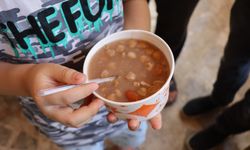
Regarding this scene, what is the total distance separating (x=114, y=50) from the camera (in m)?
0.60

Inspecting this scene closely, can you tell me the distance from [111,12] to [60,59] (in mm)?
151

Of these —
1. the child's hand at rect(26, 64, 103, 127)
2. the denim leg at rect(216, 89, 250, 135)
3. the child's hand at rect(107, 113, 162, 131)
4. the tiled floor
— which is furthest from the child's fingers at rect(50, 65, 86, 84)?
the tiled floor

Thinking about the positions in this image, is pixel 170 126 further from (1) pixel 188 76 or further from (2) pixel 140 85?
(2) pixel 140 85

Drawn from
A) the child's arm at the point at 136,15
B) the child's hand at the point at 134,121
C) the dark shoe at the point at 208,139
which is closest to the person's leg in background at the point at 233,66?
the dark shoe at the point at 208,139

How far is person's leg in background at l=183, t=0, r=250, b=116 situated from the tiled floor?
0.21 feet

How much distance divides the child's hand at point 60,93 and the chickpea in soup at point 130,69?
0.04 meters

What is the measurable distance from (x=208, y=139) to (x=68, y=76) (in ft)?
2.71

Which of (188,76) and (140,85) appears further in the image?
(188,76)

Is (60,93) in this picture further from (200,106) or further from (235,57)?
(200,106)

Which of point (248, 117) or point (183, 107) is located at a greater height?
point (248, 117)

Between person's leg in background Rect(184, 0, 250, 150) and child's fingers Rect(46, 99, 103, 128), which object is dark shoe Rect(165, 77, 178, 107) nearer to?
person's leg in background Rect(184, 0, 250, 150)

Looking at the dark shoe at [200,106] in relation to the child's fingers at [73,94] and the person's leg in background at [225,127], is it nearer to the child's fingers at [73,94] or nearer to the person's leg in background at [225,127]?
the person's leg in background at [225,127]

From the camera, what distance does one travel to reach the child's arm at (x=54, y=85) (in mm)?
514

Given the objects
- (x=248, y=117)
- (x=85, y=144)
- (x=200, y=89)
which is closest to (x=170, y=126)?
(x=200, y=89)
